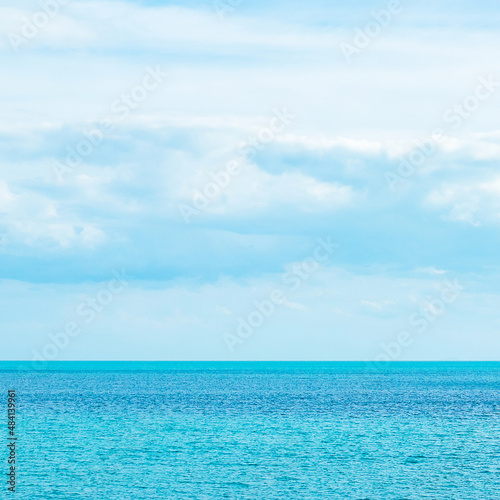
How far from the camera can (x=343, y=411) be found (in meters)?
92.2

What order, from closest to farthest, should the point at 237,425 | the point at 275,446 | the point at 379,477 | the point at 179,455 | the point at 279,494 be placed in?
the point at 279,494
the point at 379,477
the point at 179,455
the point at 275,446
the point at 237,425

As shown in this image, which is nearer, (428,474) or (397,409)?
(428,474)

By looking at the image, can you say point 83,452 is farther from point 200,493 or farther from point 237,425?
point 237,425

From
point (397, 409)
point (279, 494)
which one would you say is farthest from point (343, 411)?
point (279, 494)

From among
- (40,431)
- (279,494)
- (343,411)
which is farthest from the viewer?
(343,411)

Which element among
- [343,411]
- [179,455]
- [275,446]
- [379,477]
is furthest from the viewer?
[343,411]

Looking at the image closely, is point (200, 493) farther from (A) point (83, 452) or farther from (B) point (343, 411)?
(B) point (343, 411)

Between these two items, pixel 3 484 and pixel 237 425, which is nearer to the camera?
pixel 3 484

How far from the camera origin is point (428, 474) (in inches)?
2023

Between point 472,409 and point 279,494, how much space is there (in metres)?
58.7

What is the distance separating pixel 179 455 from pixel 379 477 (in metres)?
15.6

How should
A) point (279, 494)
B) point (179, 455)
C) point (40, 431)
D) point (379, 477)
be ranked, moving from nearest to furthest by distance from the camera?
point (279, 494), point (379, 477), point (179, 455), point (40, 431)

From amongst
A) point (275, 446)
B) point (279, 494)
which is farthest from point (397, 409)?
point (279, 494)

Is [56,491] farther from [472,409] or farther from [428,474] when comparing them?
[472,409]
